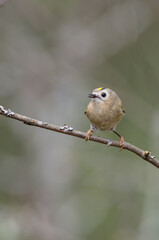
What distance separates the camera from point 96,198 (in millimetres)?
8133

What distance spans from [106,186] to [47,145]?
1.41 meters

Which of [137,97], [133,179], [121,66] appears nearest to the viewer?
[133,179]

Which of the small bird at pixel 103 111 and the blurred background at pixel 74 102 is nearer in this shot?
the small bird at pixel 103 111

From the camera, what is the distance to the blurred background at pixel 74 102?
25.5ft

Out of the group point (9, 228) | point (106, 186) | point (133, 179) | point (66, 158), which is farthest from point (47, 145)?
point (9, 228)

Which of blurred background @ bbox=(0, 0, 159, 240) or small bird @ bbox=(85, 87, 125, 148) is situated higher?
blurred background @ bbox=(0, 0, 159, 240)

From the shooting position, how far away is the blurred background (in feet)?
25.5

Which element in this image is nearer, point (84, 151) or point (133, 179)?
point (133, 179)

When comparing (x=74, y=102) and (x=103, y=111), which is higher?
(x=74, y=102)

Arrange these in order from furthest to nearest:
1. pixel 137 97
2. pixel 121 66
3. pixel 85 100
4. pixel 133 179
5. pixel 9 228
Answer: pixel 85 100 → pixel 121 66 → pixel 137 97 → pixel 133 179 → pixel 9 228

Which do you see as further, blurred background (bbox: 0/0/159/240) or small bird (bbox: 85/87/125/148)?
blurred background (bbox: 0/0/159/240)

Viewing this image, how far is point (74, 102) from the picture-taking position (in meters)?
8.66

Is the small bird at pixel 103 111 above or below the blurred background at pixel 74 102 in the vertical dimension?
below

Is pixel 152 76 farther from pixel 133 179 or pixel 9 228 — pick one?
pixel 9 228
